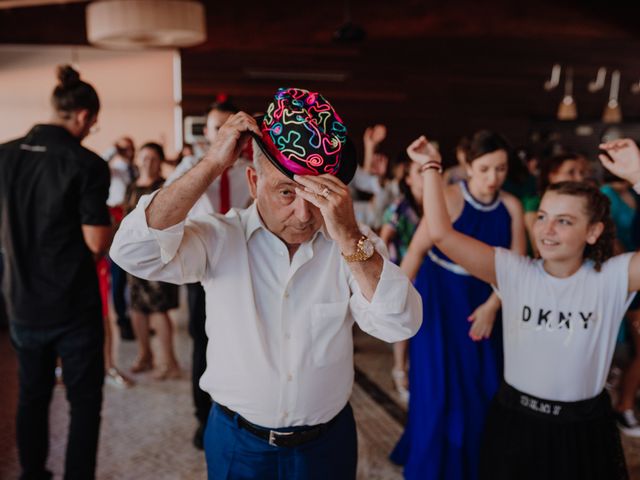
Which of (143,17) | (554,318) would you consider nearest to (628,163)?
(554,318)

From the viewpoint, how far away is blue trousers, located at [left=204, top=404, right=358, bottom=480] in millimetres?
1442

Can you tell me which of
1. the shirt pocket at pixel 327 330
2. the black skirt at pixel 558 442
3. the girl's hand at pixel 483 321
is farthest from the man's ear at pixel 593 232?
the shirt pocket at pixel 327 330

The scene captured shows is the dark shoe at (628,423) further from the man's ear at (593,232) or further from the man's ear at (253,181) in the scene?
the man's ear at (253,181)

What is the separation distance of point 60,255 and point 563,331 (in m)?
1.80

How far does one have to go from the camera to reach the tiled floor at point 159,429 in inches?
110

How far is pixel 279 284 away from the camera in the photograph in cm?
140

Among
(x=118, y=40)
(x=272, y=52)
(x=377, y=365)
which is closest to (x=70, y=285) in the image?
(x=377, y=365)

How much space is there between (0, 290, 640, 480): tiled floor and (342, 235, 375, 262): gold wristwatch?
6.00 feet

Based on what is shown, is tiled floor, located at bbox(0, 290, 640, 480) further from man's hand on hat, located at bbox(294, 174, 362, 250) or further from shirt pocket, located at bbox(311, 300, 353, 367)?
man's hand on hat, located at bbox(294, 174, 362, 250)

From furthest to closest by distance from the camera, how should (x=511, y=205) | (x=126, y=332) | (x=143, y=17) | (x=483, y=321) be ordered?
1. (x=126, y=332)
2. (x=143, y=17)
3. (x=511, y=205)
4. (x=483, y=321)

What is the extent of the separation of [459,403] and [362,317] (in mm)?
1323

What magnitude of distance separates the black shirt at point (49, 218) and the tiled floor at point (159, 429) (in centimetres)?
90

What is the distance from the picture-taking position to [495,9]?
830cm

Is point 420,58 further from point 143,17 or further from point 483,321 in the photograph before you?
point 483,321
